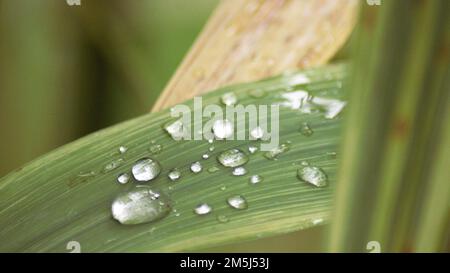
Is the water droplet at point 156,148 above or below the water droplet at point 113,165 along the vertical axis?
above

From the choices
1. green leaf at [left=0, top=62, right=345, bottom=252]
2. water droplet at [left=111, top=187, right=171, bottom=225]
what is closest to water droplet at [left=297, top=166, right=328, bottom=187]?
green leaf at [left=0, top=62, right=345, bottom=252]

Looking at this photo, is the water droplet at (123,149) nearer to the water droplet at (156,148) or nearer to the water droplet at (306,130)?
the water droplet at (156,148)

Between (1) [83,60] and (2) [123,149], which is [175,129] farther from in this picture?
(1) [83,60]

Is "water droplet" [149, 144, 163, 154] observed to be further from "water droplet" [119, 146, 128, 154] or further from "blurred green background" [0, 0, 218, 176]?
"blurred green background" [0, 0, 218, 176]

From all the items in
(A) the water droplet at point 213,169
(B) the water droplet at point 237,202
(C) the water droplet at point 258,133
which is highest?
(C) the water droplet at point 258,133

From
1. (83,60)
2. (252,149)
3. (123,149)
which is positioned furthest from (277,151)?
(83,60)

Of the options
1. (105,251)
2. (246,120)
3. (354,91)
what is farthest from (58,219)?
(354,91)

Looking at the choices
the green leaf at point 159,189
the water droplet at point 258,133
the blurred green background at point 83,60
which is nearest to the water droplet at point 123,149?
the green leaf at point 159,189
